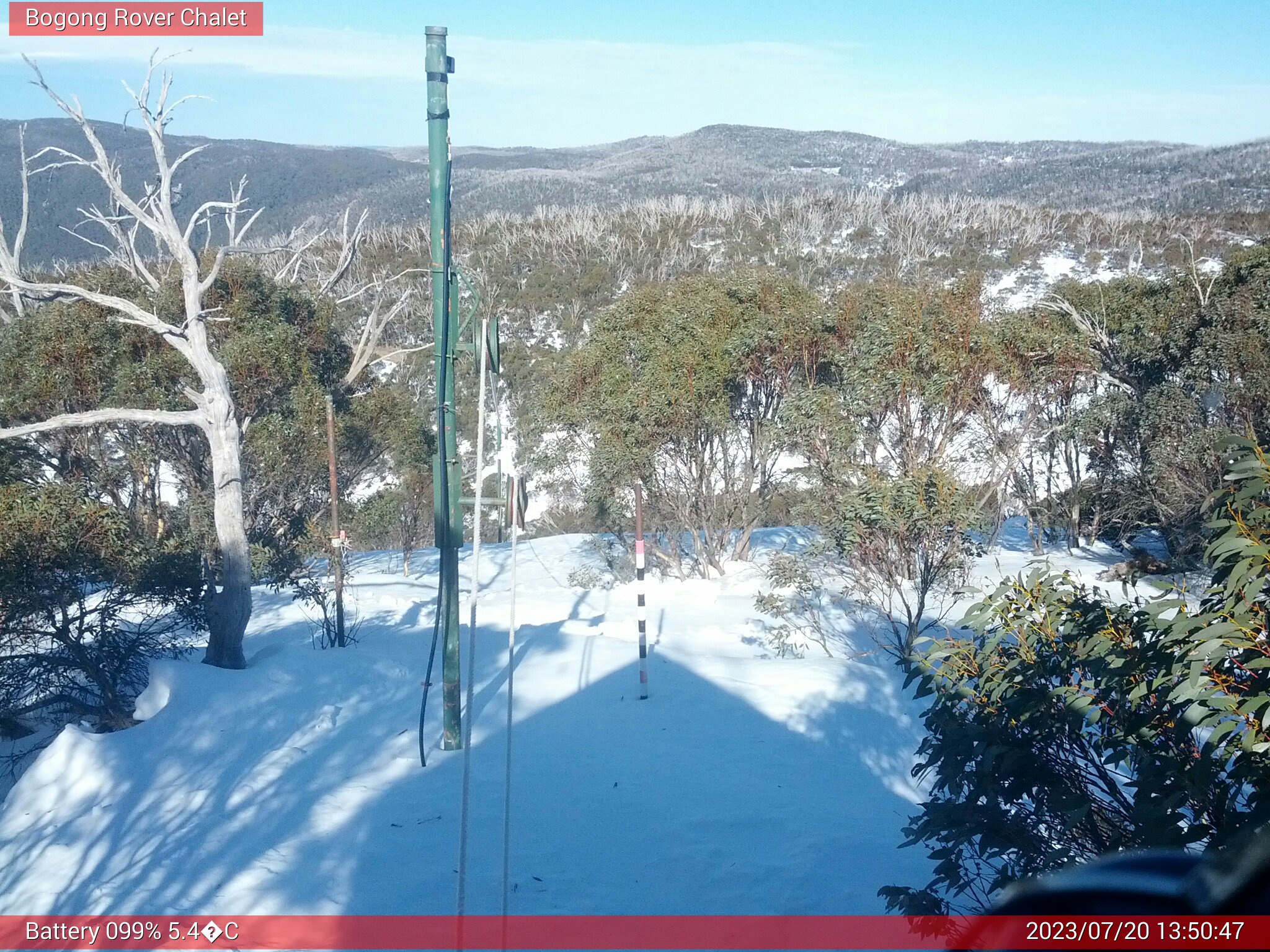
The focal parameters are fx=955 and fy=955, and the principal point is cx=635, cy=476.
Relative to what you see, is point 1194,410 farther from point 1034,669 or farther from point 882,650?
point 1034,669

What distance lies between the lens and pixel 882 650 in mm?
9781

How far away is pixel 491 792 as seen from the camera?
574 cm

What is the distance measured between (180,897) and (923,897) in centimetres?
335

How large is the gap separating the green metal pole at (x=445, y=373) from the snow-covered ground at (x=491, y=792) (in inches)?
24.4

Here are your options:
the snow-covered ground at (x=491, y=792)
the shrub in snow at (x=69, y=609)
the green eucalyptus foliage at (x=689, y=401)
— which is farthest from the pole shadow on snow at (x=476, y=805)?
the green eucalyptus foliage at (x=689, y=401)

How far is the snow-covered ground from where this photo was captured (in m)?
4.55

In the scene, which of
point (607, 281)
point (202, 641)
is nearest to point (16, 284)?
point (202, 641)

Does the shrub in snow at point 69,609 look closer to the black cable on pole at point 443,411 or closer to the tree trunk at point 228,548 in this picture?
the tree trunk at point 228,548

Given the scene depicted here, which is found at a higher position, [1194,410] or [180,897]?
[1194,410]

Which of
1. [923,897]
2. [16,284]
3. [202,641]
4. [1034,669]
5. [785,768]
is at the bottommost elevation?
[202,641]

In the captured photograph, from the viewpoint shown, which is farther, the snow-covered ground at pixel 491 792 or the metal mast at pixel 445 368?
the metal mast at pixel 445 368

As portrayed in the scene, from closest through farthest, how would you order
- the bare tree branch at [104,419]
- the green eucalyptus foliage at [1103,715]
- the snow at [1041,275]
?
1. the green eucalyptus foliage at [1103,715]
2. the bare tree branch at [104,419]
3. the snow at [1041,275]

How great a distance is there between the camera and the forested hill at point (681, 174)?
4662 centimetres

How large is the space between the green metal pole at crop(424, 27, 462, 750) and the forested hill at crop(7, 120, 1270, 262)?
121 feet
